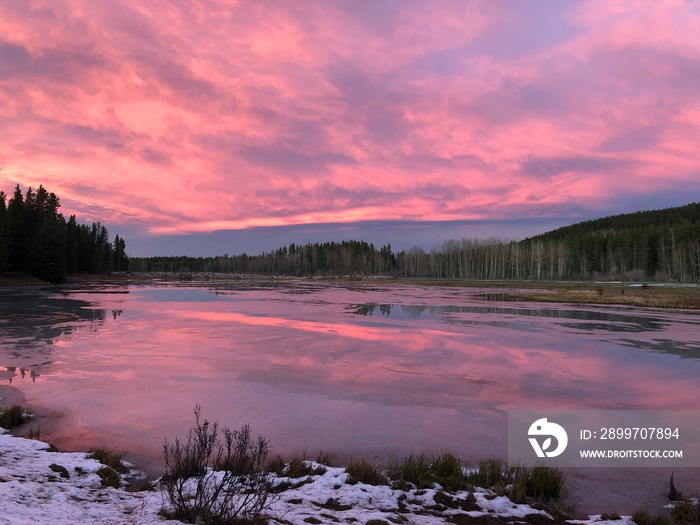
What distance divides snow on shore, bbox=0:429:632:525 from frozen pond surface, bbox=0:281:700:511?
1.25m

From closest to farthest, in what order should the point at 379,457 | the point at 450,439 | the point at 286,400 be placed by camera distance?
the point at 379,457
the point at 450,439
the point at 286,400

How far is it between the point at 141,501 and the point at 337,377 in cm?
796

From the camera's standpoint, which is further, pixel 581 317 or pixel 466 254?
pixel 466 254

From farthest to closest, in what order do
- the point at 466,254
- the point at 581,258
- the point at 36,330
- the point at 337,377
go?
the point at 466,254 < the point at 581,258 < the point at 36,330 < the point at 337,377

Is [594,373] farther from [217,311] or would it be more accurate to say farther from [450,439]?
[217,311]

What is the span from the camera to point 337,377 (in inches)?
521

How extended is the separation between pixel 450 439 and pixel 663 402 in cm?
649

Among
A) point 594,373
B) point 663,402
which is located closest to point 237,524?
point 663,402

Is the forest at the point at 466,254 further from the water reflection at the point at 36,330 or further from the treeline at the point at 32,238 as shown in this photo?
the water reflection at the point at 36,330

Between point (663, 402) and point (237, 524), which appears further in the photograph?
point (663, 402)

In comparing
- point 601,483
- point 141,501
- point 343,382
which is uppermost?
point 141,501

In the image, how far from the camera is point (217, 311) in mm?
32156

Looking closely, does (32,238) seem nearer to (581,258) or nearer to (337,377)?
(337,377)

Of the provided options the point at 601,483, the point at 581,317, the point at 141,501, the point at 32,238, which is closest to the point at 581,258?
the point at 581,317
